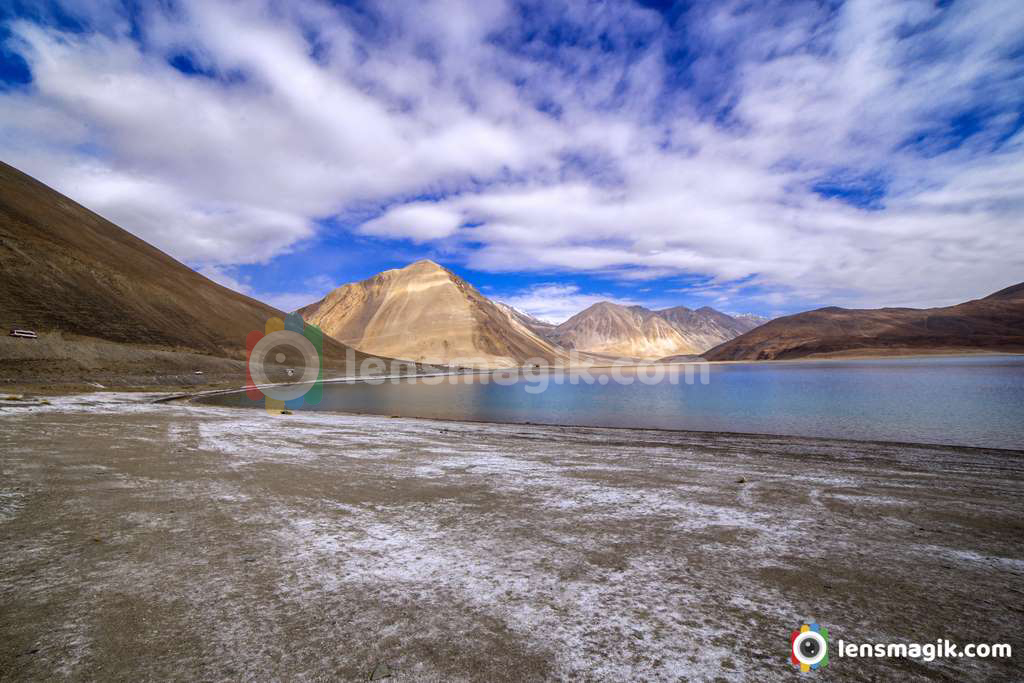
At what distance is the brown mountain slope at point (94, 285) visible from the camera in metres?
50.6

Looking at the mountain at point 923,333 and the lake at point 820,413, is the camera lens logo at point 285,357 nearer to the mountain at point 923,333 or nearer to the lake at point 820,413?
the lake at point 820,413

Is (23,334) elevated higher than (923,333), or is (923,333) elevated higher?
(923,333)

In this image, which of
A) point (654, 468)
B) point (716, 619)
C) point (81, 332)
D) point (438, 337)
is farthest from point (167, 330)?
point (438, 337)

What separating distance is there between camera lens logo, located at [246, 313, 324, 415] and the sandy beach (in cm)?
4964

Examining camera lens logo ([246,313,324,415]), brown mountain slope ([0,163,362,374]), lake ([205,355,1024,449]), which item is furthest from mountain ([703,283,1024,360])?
brown mountain slope ([0,163,362,374])

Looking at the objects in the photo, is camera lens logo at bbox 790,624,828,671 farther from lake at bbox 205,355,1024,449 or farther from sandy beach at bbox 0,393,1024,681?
lake at bbox 205,355,1024,449

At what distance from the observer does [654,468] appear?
11219 mm

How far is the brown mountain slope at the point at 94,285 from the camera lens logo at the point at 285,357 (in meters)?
3.39

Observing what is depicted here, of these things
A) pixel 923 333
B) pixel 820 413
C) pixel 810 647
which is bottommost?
pixel 820 413

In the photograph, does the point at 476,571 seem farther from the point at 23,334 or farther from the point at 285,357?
the point at 285,357

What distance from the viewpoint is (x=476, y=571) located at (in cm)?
464

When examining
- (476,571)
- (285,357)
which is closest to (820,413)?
(476,571)

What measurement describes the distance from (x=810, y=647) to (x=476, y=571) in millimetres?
2849

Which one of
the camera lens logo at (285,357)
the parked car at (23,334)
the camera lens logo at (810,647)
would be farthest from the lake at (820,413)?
the parked car at (23,334)
